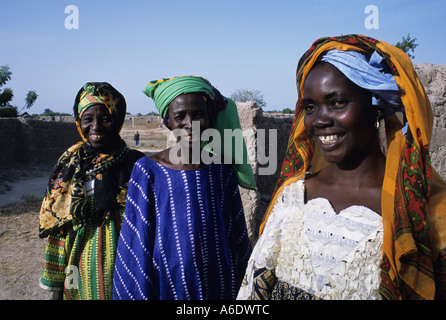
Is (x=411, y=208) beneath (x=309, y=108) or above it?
beneath

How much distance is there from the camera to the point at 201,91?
1810mm

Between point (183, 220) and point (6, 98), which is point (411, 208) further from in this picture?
point (6, 98)

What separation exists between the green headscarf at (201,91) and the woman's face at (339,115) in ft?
2.44

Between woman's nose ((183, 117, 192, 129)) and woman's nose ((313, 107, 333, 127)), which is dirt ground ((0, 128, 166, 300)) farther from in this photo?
woman's nose ((313, 107, 333, 127))

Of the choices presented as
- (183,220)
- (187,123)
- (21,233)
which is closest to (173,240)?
(183,220)

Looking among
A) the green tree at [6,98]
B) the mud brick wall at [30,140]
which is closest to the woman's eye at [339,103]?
the mud brick wall at [30,140]

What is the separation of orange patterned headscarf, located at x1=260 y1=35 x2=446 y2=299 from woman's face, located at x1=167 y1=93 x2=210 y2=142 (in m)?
0.89

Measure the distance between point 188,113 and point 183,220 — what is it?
0.55 meters

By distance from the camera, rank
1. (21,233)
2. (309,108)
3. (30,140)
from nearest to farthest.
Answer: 1. (309,108)
2. (21,233)
3. (30,140)

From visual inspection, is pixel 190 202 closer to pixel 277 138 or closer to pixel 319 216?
pixel 319 216

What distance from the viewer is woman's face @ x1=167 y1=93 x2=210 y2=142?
1.77 meters
